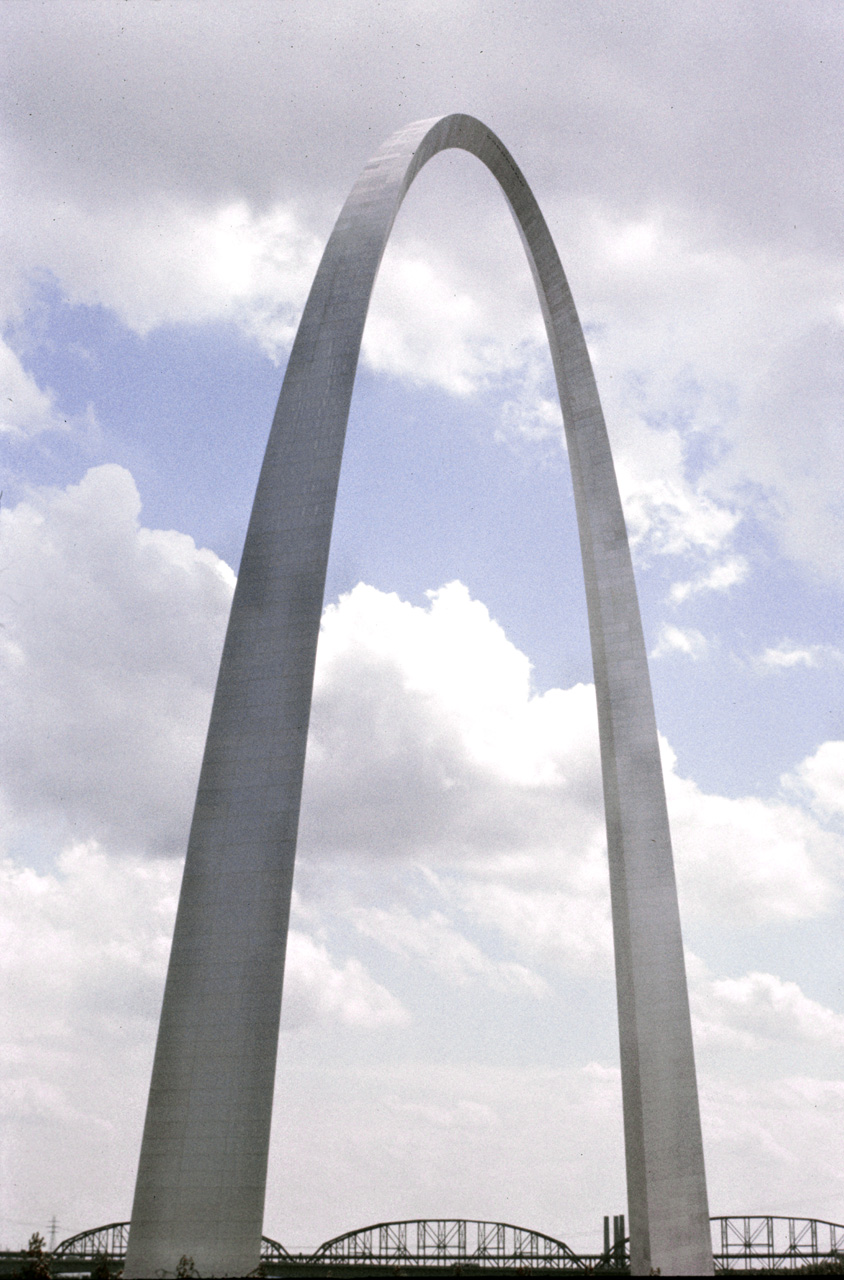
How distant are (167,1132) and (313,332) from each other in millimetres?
16348

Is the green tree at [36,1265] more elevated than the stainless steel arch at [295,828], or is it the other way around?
the stainless steel arch at [295,828]

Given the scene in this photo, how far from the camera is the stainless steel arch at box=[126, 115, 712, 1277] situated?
2067 cm

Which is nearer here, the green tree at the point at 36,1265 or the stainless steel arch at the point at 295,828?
the green tree at the point at 36,1265

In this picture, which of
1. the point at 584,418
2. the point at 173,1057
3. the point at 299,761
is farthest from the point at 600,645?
the point at 173,1057

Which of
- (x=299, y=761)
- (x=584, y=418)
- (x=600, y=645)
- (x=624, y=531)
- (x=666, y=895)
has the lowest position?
(x=299, y=761)

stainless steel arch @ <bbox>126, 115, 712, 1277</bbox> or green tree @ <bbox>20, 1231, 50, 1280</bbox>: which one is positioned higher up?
stainless steel arch @ <bbox>126, 115, 712, 1277</bbox>

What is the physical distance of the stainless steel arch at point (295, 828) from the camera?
67.8ft

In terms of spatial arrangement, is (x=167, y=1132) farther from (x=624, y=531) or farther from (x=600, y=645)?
(x=624, y=531)

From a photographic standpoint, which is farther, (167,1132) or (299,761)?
(299,761)

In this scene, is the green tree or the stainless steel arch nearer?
the green tree

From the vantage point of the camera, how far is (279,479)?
2567cm

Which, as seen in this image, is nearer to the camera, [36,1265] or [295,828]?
[36,1265]

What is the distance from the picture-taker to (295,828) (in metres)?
22.3

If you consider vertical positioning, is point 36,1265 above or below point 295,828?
below
